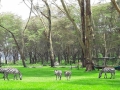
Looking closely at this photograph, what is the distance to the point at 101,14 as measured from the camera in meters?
61.3

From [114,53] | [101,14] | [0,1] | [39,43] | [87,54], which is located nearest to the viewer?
[87,54]

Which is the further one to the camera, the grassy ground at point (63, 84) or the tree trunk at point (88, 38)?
the tree trunk at point (88, 38)

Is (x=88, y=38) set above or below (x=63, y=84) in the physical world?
above

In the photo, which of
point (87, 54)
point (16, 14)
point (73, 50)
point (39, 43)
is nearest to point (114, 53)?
point (73, 50)

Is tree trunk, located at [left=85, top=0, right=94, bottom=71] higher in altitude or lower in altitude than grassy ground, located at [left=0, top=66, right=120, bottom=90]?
higher

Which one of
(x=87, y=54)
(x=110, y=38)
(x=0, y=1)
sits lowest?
(x=87, y=54)

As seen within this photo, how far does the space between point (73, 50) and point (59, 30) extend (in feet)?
48.9

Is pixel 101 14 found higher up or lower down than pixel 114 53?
higher up

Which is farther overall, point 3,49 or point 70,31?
point 3,49

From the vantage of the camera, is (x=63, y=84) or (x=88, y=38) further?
(x=88, y=38)

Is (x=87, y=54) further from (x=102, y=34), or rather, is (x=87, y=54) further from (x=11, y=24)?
(x=11, y=24)

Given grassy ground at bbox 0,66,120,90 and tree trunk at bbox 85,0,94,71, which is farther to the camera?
tree trunk at bbox 85,0,94,71

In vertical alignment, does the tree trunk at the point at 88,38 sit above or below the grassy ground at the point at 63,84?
above

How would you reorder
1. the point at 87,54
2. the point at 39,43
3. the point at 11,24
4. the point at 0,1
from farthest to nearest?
the point at 39,43 → the point at 11,24 → the point at 0,1 → the point at 87,54
